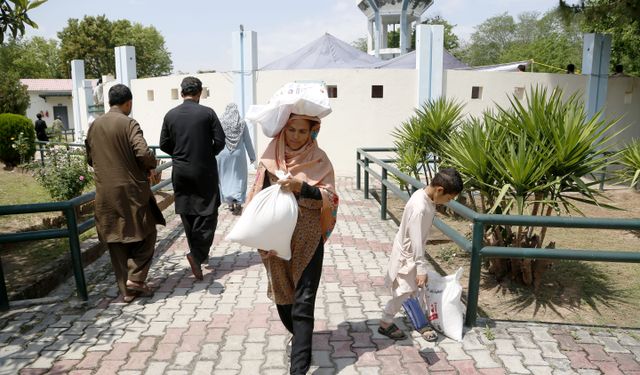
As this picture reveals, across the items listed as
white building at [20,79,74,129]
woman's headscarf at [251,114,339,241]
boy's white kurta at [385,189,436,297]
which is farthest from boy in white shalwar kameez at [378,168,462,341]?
white building at [20,79,74,129]

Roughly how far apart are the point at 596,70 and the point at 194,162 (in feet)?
38.4

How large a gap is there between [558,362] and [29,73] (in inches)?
2258

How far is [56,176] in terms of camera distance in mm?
7430

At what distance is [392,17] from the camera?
899 inches

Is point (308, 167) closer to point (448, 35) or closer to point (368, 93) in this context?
point (368, 93)

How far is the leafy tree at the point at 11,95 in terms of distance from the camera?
22.9 meters

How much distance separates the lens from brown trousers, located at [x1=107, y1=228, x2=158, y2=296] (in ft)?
12.1

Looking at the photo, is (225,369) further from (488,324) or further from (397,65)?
(397,65)

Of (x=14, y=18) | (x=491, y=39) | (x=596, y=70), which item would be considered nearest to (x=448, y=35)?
(x=491, y=39)

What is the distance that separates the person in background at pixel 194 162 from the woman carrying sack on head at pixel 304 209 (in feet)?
5.25

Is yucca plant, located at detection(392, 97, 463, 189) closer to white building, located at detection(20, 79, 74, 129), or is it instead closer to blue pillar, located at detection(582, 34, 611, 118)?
blue pillar, located at detection(582, 34, 611, 118)

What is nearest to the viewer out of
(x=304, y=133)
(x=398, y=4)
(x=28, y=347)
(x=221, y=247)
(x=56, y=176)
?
(x=304, y=133)

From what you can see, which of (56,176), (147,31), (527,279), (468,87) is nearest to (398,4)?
(468,87)

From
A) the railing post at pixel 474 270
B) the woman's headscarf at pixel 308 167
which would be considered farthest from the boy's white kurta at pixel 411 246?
the woman's headscarf at pixel 308 167
